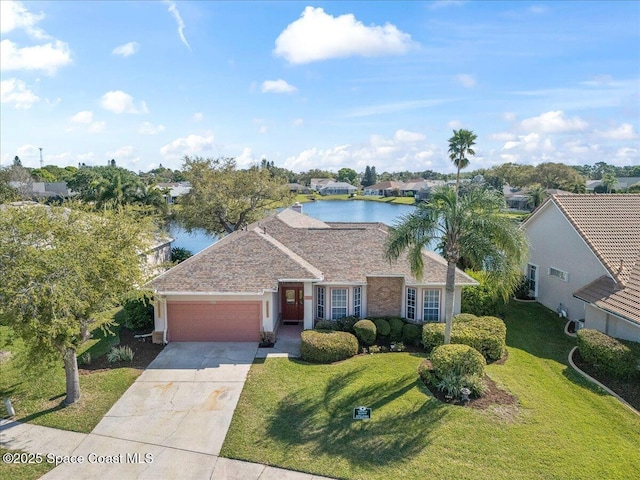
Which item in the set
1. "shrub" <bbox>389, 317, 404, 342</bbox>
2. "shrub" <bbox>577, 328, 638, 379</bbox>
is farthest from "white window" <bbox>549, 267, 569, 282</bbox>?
"shrub" <bbox>389, 317, 404, 342</bbox>

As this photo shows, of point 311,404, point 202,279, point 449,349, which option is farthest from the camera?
point 202,279

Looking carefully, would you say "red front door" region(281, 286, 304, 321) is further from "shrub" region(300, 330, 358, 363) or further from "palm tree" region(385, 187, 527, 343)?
"palm tree" region(385, 187, 527, 343)

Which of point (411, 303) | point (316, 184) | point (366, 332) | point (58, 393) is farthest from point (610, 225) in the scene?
point (316, 184)

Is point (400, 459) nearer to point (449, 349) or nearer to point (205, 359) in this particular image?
point (449, 349)

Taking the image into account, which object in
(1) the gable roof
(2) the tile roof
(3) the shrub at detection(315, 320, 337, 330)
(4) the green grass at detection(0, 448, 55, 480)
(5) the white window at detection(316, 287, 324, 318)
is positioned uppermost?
(1) the gable roof

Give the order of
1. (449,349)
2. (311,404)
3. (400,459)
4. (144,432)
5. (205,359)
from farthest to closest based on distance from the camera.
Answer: (205,359) < (449,349) < (311,404) < (144,432) < (400,459)

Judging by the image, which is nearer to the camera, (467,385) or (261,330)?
(467,385)

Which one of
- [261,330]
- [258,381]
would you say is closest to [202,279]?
[261,330]

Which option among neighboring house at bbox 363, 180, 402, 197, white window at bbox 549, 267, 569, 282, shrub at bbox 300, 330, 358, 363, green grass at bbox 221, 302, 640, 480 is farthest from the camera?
neighboring house at bbox 363, 180, 402, 197
